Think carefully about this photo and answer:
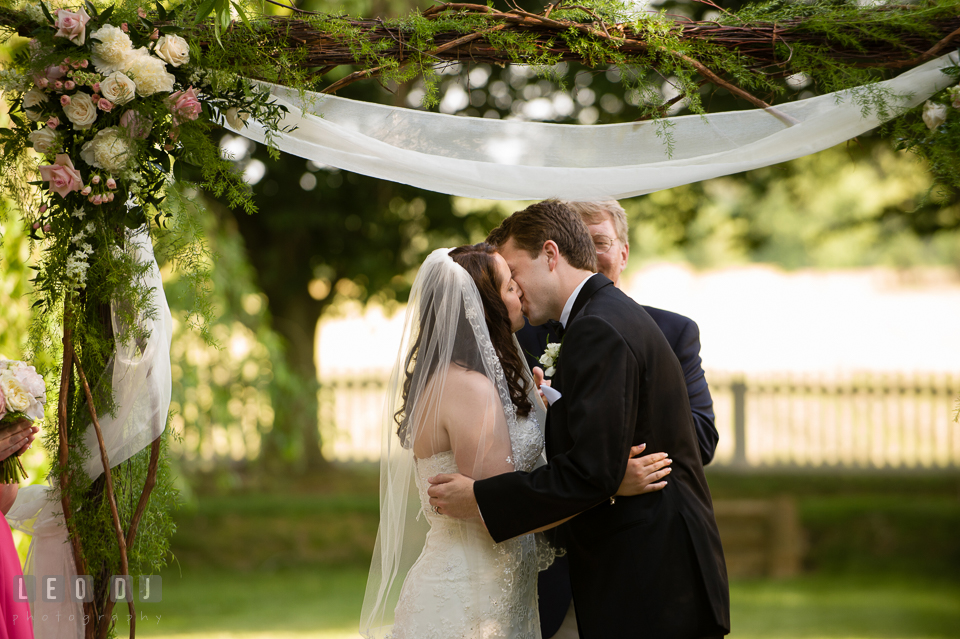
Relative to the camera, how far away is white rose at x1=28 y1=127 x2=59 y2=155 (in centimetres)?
269

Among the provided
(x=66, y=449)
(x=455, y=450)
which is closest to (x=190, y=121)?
(x=66, y=449)

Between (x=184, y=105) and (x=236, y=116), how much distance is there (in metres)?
0.19

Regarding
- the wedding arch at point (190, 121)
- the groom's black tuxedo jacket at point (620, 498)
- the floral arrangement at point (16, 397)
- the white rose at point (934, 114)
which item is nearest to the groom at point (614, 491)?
the groom's black tuxedo jacket at point (620, 498)

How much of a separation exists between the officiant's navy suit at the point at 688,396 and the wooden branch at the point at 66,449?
1671 mm

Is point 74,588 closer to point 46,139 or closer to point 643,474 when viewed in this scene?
point 46,139

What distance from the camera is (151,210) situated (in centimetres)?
296

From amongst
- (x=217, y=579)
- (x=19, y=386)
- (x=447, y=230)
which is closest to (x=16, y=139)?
(x=19, y=386)

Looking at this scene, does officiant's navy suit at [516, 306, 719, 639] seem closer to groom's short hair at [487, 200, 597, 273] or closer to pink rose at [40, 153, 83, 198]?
groom's short hair at [487, 200, 597, 273]

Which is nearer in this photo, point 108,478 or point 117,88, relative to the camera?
point 117,88

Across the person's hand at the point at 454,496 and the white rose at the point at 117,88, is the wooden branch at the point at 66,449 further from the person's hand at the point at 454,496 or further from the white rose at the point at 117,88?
the person's hand at the point at 454,496

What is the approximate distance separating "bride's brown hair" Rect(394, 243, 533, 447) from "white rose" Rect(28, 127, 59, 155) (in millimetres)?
1354

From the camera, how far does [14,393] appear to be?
2.65 meters

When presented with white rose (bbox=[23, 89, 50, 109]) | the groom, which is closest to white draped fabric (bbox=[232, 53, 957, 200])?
the groom

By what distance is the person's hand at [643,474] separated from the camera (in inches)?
99.7
